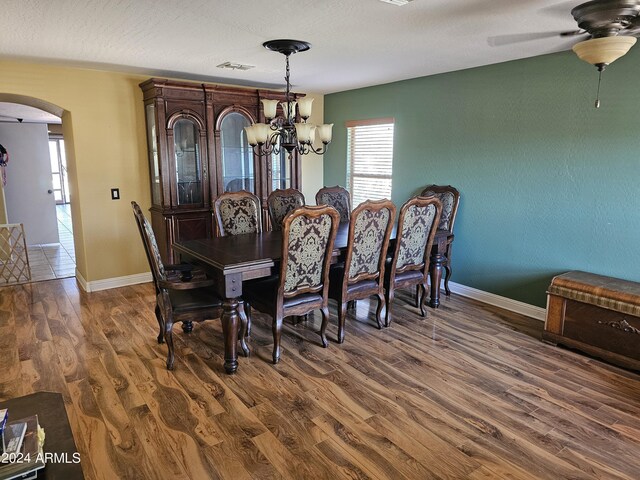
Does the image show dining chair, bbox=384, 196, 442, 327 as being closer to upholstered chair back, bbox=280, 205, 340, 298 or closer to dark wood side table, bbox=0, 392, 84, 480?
upholstered chair back, bbox=280, 205, 340, 298

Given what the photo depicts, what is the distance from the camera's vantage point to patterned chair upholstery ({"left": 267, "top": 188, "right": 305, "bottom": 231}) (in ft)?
14.8

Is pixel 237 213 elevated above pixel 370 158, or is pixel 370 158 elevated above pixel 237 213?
pixel 370 158

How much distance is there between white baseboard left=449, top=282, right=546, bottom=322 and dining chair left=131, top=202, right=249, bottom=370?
8.31ft

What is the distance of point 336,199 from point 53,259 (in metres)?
4.40

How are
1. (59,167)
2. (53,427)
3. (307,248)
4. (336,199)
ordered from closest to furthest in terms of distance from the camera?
(53,427) → (307,248) → (336,199) → (59,167)

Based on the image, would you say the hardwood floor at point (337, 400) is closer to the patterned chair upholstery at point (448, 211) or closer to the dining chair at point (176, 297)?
the dining chair at point (176, 297)

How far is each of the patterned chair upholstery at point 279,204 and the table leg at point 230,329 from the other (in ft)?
5.20

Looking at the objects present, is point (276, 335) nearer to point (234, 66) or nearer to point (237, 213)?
point (237, 213)

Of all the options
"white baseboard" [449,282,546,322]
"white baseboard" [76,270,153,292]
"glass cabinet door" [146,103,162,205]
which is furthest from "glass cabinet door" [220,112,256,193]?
"white baseboard" [449,282,546,322]

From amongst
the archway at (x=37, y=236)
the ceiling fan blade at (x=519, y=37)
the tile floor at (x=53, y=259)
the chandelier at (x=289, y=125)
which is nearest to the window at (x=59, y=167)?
the archway at (x=37, y=236)

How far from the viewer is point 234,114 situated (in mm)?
5109

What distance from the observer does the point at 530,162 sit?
3.96 metres

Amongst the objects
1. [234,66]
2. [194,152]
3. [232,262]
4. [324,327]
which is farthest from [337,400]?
[194,152]

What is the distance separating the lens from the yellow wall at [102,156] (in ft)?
14.4
